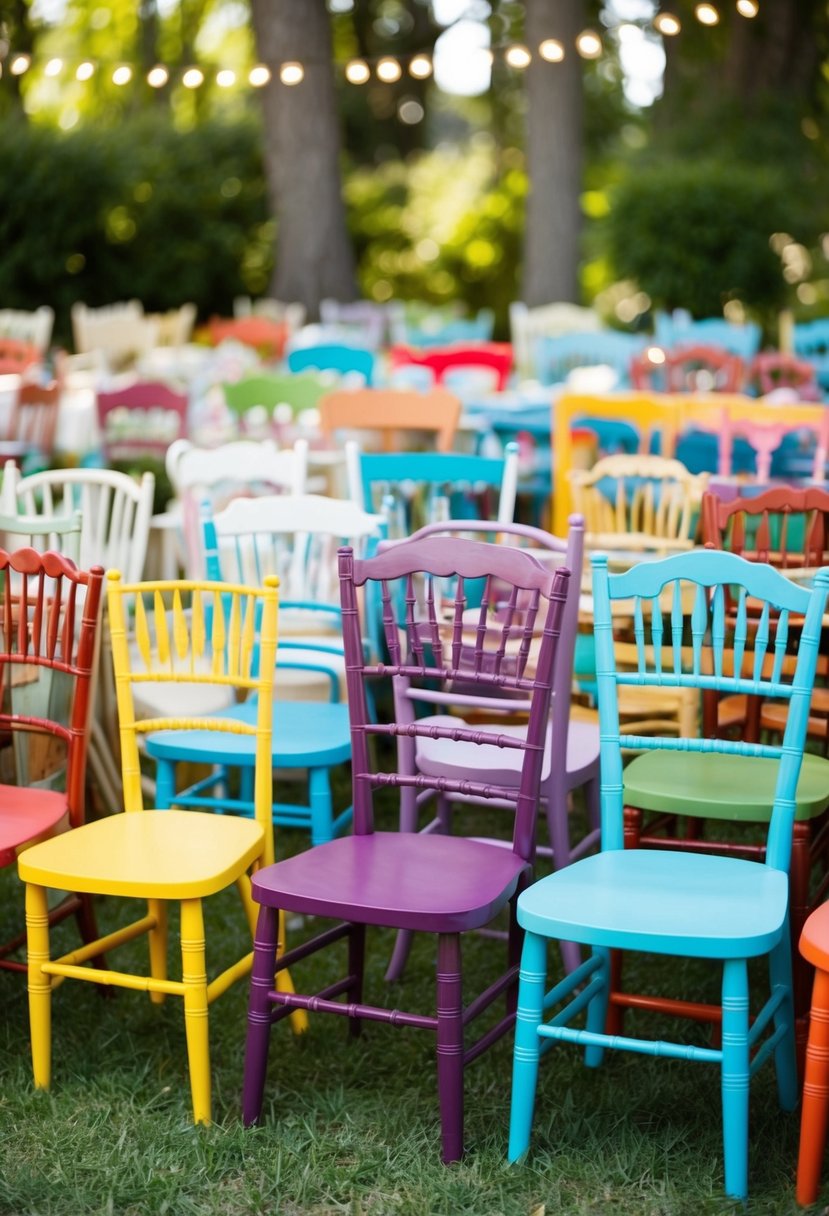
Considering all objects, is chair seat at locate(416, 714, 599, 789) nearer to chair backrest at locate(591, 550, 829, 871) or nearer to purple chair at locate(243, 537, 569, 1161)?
purple chair at locate(243, 537, 569, 1161)

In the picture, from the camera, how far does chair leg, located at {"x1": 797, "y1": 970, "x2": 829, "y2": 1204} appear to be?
7.96 feet

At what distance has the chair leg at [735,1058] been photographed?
2.47 metres

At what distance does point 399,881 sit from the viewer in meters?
2.71

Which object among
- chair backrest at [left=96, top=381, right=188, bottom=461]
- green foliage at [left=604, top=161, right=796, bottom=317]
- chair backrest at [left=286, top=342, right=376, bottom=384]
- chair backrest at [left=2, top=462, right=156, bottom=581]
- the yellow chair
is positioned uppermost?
green foliage at [left=604, top=161, right=796, bottom=317]

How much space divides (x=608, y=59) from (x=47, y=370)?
15881mm

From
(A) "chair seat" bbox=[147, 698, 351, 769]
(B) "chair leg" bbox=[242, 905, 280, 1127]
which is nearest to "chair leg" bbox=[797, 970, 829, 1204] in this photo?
(B) "chair leg" bbox=[242, 905, 280, 1127]

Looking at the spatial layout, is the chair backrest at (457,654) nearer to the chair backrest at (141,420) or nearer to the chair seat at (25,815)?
the chair seat at (25,815)

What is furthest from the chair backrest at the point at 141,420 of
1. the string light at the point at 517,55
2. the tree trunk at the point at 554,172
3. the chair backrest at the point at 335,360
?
the tree trunk at the point at 554,172

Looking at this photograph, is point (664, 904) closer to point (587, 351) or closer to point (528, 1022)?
point (528, 1022)

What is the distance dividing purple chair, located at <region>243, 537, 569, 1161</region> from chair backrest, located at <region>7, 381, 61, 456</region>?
3.85 meters

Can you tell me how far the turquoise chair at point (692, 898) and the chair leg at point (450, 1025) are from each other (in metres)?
0.10

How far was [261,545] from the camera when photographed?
470 cm

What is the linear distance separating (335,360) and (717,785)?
4686mm

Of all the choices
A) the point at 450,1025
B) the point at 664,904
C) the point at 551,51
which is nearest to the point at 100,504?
the point at 450,1025
